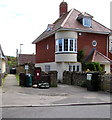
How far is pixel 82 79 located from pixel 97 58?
21.1ft

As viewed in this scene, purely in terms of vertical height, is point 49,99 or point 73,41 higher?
point 73,41

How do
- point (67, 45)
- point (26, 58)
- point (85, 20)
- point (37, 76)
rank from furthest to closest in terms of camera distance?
point (26, 58) < point (85, 20) < point (67, 45) < point (37, 76)

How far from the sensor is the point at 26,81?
62.4 feet

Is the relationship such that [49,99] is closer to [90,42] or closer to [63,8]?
[90,42]

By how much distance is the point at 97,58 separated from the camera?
26.1 meters

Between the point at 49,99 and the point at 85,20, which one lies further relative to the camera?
the point at 85,20

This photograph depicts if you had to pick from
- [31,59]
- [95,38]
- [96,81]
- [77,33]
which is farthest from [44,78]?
[31,59]

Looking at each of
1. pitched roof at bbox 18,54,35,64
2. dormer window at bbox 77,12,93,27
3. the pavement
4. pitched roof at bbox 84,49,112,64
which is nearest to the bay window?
pitched roof at bbox 84,49,112,64

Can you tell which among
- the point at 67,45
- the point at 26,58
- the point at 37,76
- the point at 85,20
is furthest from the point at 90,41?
the point at 26,58

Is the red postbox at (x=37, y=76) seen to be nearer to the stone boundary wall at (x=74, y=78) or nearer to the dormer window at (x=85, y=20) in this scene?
the stone boundary wall at (x=74, y=78)

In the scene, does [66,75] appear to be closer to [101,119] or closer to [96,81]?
[96,81]

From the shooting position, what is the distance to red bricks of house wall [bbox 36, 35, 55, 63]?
28.4 metres

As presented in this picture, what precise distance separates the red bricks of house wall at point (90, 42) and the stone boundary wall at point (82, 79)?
428cm

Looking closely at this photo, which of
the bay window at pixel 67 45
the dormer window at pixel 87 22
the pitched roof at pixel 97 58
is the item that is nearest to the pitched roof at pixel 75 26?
the dormer window at pixel 87 22
